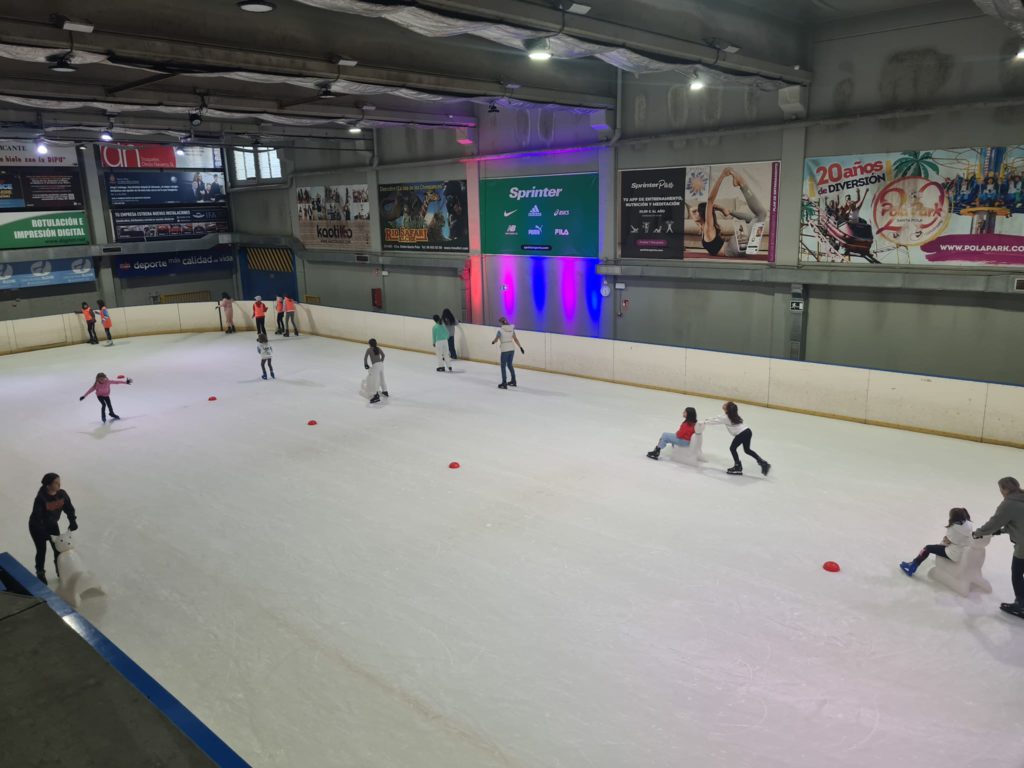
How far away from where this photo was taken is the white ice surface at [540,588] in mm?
5215

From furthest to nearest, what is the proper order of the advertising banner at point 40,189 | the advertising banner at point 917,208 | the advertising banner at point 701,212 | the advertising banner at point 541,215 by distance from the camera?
the advertising banner at point 40,189
the advertising banner at point 541,215
the advertising banner at point 701,212
the advertising banner at point 917,208

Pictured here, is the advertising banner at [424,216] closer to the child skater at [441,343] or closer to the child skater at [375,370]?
the child skater at [441,343]

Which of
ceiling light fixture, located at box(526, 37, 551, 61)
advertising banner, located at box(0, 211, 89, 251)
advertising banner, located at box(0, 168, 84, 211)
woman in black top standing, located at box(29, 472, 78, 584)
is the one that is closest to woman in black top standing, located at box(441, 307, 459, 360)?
ceiling light fixture, located at box(526, 37, 551, 61)

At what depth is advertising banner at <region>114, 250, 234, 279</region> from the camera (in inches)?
1075

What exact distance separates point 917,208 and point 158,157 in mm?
26031

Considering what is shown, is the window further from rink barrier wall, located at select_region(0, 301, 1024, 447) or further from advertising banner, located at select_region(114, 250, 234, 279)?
rink barrier wall, located at select_region(0, 301, 1024, 447)

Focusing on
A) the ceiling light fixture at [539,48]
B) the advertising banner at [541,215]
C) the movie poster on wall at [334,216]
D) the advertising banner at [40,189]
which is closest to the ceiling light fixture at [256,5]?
the ceiling light fixture at [539,48]

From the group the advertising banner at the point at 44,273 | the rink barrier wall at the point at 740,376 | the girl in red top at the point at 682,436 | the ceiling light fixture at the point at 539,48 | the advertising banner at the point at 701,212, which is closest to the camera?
the ceiling light fixture at the point at 539,48

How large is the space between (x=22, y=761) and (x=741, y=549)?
6.84 meters

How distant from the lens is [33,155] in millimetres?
23984

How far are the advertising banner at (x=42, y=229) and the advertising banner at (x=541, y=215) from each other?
1536cm

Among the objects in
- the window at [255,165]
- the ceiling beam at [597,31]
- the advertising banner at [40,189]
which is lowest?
the advertising banner at [40,189]

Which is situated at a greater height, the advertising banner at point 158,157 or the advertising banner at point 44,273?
the advertising banner at point 158,157

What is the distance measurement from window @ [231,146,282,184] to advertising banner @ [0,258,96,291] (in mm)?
7126
